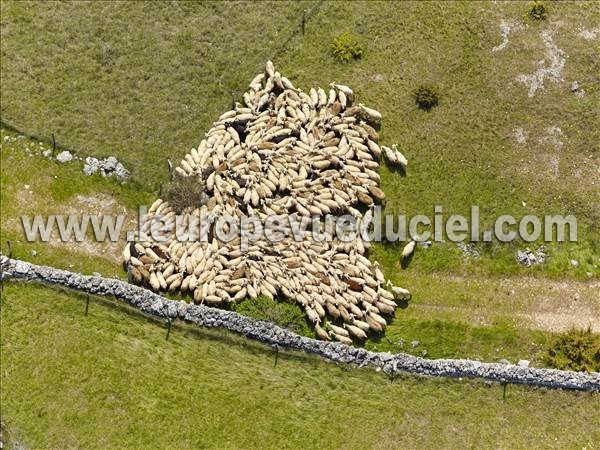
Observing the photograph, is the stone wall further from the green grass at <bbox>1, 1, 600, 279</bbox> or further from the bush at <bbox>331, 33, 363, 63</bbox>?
the bush at <bbox>331, 33, 363, 63</bbox>

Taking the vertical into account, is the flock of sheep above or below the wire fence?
below

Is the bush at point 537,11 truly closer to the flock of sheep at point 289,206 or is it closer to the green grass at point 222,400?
the flock of sheep at point 289,206

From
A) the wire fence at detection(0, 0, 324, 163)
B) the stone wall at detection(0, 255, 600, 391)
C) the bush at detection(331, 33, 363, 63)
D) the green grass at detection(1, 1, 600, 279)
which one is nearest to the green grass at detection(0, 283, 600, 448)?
the stone wall at detection(0, 255, 600, 391)

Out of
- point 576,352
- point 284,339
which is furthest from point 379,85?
point 576,352

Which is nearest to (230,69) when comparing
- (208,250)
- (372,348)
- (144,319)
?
(208,250)

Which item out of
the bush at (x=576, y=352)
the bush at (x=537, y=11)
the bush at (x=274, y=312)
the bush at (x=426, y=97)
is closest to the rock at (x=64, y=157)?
the bush at (x=274, y=312)

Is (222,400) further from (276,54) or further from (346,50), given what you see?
(346,50)
